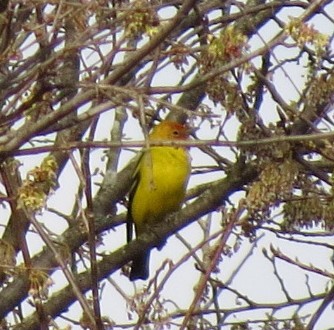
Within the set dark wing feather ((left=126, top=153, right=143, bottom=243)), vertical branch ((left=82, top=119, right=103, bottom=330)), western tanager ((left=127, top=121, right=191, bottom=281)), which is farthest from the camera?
western tanager ((left=127, top=121, right=191, bottom=281))

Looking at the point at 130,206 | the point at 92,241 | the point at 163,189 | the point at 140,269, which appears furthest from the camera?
the point at 140,269

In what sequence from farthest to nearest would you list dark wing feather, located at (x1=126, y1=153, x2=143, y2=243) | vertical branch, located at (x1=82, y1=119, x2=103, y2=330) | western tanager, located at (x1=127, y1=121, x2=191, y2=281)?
western tanager, located at (x1=127, y1=121, x2=191, y2=281) < dark wing feather, located at (x1=126, y1=153, x2=143, y2=243) < vertical branch, located at (x1=82, y1=119, x2=103, y2=330)

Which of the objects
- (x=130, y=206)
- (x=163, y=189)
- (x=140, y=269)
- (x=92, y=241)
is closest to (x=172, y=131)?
(x=163, y=189)

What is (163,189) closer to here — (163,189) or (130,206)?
(163,189)

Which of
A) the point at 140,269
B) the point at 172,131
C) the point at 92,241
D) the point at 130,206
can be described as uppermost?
the point at 172,131

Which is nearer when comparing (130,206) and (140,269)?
(130,206)

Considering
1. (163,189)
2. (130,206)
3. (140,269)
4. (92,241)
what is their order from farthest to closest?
1. (140,269)
2. (163,189)
3. (130,206)
4. (92,241)

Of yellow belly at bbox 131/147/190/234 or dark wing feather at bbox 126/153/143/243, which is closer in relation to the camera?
dark wing feather at bbox 126/153/143/243

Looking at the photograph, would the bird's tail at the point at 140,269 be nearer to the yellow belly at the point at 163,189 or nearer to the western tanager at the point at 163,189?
the western tanager at the point at 163,189

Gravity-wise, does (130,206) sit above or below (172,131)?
below

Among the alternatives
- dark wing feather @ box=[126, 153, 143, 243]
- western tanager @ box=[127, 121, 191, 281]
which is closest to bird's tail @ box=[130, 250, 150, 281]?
western tanager @ box=[127, 121, 191, 281]

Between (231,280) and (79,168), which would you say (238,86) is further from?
(231,280)

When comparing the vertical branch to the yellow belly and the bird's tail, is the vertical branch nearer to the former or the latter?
the yellow belly

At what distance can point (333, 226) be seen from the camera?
13.5ft
